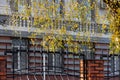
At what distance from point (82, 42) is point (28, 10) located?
142cm

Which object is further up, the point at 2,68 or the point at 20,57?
the point at 2,68

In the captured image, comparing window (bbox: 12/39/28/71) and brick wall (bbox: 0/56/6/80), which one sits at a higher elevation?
brick wall (bbox: 0/56/6/80)

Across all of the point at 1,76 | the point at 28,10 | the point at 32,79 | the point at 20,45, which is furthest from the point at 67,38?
the point at 20,45

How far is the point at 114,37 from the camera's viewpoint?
9477 mm

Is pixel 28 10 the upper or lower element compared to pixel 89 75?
upper

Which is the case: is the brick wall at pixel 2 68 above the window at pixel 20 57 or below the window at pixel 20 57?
above

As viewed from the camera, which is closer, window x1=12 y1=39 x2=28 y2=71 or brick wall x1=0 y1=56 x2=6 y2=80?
brick wall x1=0 y1=56 x2=6 y2=80

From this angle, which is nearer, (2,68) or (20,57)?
(2,68)

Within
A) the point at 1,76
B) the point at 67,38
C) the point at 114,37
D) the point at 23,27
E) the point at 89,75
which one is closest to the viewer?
the point at 1,76

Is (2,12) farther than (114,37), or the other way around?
(2,12)

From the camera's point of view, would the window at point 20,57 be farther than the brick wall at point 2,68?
Yes

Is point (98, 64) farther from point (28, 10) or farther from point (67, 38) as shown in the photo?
point (28, 10)

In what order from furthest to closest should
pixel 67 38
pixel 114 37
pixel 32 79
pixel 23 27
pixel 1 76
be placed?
pixel 23 27 → pixel 32 79 → pixel 67 38 → pixel 114 37 → pixel 1 76

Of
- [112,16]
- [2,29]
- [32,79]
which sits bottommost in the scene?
[32,79]
